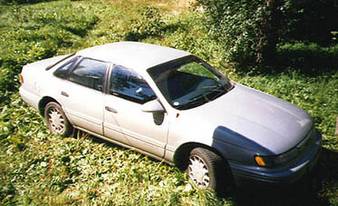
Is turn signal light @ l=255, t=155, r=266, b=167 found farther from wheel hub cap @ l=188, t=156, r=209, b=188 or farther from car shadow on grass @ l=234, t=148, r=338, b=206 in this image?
→ wheel hub cap @ l=188, t=156, r=209, b=188

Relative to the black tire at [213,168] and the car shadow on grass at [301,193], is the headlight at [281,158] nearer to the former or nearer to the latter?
the car shadow on grass at [301,193]

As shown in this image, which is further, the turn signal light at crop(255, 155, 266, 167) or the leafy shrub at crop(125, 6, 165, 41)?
the leafy shrub at crop(125, 6, 165, 41)

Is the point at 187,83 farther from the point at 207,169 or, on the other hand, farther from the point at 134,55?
the point at 207,169

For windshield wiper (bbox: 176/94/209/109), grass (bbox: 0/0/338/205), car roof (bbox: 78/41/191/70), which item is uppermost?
car roof (bbox: 78/41/191/70)

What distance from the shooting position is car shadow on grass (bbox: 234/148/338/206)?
4922 millimetres

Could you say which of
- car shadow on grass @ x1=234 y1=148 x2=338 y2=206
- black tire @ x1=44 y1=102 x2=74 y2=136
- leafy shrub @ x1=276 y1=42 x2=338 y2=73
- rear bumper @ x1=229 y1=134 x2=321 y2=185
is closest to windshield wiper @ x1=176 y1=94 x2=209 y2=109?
rear bumper @ x1=229 y1=134 x2=321 y2=185

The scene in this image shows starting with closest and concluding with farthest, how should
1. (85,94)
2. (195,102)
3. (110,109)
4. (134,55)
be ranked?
1. (195,102)
2. (110,109)
3. (134,55)
4. (85,94)

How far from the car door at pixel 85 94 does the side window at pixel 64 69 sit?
0.32 feet

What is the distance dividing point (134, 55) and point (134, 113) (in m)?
0.99

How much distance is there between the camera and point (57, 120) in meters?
6.81

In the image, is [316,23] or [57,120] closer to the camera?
[57,120]

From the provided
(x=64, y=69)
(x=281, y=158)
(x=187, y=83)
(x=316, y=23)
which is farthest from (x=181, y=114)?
(x=316, y=23)

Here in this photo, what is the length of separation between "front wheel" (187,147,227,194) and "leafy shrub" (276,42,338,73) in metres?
4.25

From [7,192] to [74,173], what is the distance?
0.96m
